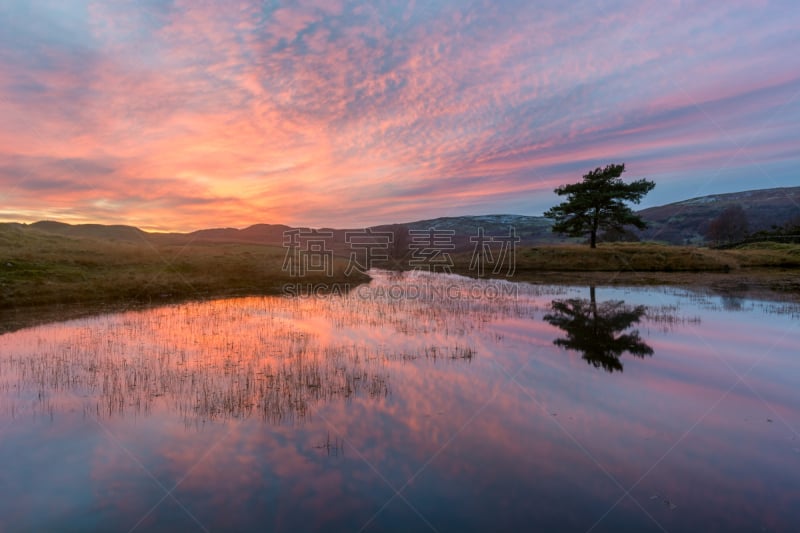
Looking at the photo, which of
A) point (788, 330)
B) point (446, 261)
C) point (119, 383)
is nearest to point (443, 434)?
point (119, 383)

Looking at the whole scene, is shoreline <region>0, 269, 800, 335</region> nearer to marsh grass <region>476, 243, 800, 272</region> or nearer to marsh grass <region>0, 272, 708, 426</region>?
marsh grass <region>0, 272, 708, 426</region>

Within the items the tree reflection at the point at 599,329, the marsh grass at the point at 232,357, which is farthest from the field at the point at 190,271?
the tree reflection at the point at 599,329

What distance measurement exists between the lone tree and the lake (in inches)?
1833

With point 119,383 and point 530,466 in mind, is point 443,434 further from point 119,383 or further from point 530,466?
point 119,383

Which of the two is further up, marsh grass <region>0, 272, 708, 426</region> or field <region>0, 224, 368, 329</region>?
field <region>0, 224, 368, 329</region>

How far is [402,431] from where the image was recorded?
8.80 m

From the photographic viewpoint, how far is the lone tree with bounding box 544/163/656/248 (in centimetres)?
5978

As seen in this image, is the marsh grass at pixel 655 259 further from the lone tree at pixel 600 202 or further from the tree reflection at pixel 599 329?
the tree reflection at pixel 599 329

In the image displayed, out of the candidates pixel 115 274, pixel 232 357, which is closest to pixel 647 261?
pixel 232 357

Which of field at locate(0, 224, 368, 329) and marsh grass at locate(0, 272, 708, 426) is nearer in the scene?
marsh grass at locate(0, 272, 708, 426)

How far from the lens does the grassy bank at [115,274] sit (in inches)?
1160

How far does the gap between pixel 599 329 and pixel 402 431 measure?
46.1 ft

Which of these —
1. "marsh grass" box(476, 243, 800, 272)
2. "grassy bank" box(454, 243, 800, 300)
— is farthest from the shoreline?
"marsh grass" box(476, 243, 800, 272)

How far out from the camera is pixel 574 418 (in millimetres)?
9305
